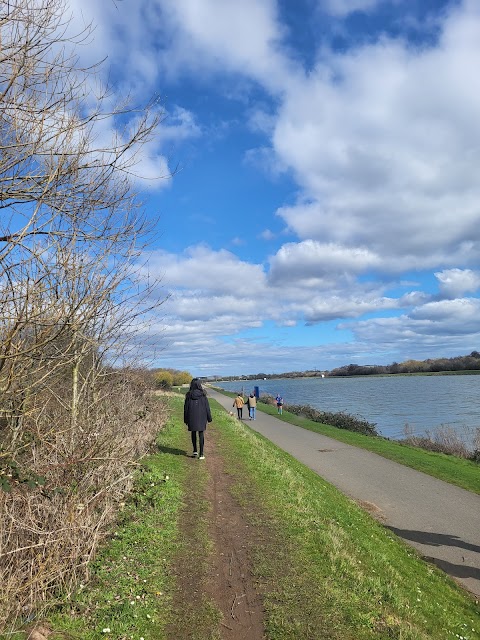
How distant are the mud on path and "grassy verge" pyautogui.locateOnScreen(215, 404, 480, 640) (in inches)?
6.8

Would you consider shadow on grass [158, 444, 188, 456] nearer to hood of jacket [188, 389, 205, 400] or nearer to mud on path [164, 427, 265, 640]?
hood of jacket [188, 389, 205, 400]

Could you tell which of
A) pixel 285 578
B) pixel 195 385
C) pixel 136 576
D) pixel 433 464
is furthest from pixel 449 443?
pixel 136 576

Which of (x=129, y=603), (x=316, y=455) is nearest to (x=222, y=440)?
(x=316, y=455)

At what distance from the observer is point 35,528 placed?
450 cm

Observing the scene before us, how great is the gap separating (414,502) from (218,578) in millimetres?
6985

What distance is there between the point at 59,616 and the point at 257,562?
2287 millimetres

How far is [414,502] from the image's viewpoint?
10.7 metres

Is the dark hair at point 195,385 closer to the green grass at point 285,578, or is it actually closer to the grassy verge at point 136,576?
the green grass at point 285,578

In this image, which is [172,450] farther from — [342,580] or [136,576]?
[342,580]

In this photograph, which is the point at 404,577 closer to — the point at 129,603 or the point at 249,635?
the point at 249,635

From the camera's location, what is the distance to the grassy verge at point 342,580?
441cm

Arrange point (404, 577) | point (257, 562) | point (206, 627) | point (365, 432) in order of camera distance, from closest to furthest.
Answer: point (206, 627)
point (257, 562)
point (404, 577)
point (365, 432)

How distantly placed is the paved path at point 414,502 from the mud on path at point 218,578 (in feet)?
10.7

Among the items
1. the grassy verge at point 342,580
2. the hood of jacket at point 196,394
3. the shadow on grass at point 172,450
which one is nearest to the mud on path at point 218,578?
the grassy verge at point 342,580
